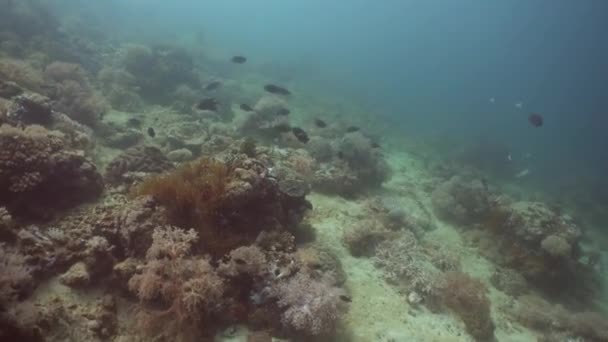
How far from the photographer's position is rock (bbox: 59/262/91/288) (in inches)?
202

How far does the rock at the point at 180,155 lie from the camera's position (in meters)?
11.4

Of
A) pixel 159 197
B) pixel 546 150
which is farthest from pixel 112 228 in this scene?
pixel 546 150

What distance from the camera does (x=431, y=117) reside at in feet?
156

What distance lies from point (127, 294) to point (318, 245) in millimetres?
4070

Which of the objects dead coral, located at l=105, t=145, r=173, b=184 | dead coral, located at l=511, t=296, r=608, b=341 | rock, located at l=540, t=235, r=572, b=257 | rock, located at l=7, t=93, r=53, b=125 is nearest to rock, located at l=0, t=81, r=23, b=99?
rock, located at l=7, t=93, r=53, b=125

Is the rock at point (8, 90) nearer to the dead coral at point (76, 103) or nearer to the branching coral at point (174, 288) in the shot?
the dead coral at point (76, 103)

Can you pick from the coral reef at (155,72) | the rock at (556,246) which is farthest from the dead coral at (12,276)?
the coral reef at (155,72)

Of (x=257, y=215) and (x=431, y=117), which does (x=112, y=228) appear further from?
(x=431, y=117)

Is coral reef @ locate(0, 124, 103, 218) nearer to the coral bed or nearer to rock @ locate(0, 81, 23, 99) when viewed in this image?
the coral bed

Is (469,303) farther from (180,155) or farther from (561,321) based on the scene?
(180,155)

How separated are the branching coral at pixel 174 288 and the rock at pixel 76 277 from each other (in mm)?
651

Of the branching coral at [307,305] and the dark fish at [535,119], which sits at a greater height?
the dark fish at [535,119]

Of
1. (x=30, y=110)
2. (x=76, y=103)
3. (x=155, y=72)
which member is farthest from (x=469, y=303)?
(x=155, y=72)

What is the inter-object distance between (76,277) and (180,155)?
6639 mm
